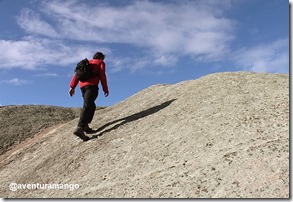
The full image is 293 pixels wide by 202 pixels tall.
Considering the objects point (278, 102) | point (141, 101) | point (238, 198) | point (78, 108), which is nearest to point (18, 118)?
point (78, 108)

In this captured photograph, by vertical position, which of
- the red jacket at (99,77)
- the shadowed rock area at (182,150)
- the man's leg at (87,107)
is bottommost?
the shadowed rock area at (182,150)

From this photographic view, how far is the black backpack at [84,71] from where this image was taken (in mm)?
15039

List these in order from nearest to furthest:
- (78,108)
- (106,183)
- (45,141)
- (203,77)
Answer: (106,183) → (45,141) → (203,77) → (78,108)

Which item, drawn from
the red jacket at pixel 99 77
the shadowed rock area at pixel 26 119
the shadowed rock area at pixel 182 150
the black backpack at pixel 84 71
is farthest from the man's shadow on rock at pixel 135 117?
the shadowed rock area at pixel 26 119

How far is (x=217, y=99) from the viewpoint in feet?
49.4

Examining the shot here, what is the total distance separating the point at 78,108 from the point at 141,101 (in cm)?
761

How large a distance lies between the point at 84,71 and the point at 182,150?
5.42 m

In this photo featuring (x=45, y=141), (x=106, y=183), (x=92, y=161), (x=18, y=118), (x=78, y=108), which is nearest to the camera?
(x=106, y=183)

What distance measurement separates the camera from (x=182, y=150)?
11461 mm

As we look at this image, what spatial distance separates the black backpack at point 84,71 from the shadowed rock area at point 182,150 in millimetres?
2136

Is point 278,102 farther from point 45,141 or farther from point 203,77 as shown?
point 45,141

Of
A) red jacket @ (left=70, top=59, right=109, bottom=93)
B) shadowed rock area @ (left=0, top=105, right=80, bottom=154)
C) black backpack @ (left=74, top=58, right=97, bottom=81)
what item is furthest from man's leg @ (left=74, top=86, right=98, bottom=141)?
shadowed rock area @ (left=0, top=105, right=80, bottom=154)

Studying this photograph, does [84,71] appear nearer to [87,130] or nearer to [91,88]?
[91,88]

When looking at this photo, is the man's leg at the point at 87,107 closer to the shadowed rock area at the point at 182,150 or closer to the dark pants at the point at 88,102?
the dark pants at the point at 88,102
